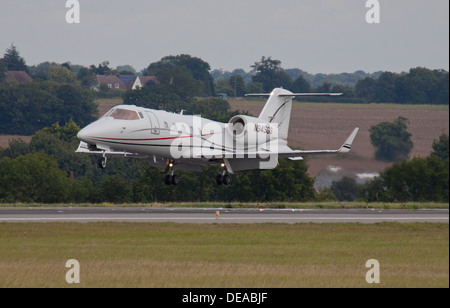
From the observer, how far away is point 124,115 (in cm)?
4162

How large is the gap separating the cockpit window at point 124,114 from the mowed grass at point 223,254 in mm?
6325

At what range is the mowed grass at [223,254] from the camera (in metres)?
22.2

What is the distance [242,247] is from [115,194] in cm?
4530

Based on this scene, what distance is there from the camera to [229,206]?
54.0 metres

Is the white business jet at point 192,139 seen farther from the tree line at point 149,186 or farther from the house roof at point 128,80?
the house roof at point 128,80

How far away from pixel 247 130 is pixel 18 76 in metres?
138

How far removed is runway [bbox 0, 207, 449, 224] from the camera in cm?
Result: 4122

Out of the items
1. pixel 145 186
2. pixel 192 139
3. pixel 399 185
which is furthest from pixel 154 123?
pixel 145 186

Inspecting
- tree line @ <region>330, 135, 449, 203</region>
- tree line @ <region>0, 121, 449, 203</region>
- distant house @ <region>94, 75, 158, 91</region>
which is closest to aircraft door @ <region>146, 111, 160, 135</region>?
tree line @ <region>330, 135, 449, 203</region>

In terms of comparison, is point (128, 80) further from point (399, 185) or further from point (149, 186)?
point (399, 185)

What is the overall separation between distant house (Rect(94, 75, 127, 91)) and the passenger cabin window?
131 m

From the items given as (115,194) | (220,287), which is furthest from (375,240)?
(115,194)

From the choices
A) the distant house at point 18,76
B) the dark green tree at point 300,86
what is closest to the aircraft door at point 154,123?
the dark green tree at point 300,86

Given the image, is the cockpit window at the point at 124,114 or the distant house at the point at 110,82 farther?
the distant house at the point at 110,82
